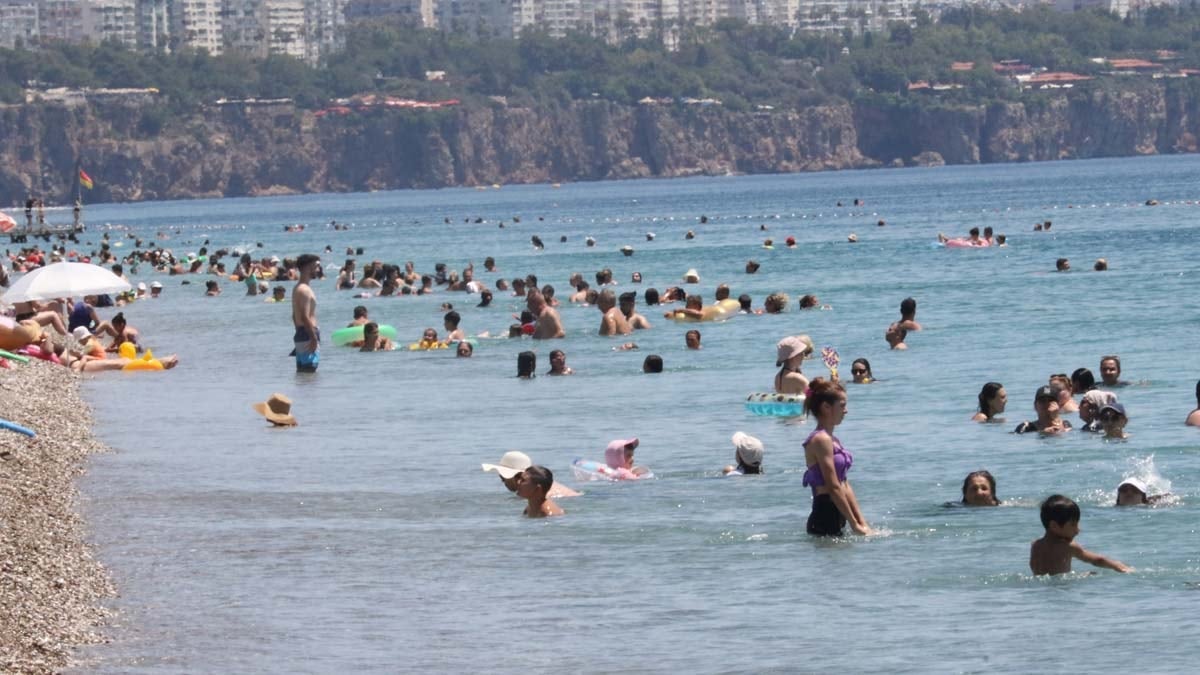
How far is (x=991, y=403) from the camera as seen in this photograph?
69.4ft

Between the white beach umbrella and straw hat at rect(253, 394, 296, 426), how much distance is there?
7599 mm

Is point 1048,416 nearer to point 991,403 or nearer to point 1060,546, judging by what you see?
point 991,403

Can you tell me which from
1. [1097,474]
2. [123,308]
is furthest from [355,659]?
[123,308]

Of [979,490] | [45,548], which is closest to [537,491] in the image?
[979,490]

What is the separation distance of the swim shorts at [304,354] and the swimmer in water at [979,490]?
1321 cm

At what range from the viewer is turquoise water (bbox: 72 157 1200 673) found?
487 inches

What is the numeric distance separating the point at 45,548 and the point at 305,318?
12.4 meters

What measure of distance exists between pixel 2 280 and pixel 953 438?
35.8 m

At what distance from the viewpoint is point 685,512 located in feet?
54.9

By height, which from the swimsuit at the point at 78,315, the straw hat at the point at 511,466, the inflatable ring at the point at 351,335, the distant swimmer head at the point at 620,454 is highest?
the straw hat at the point at 511,466

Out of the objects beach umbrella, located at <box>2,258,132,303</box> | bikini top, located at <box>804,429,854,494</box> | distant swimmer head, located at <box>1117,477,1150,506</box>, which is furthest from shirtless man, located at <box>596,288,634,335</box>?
bikini top, located at <box>804,429,854,494</box>

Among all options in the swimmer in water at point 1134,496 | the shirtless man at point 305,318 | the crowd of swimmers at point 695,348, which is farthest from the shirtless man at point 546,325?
the swimmer in water at point 1134,496

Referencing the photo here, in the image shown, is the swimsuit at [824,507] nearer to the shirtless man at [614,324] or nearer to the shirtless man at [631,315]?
the shirtless man at [614,324]

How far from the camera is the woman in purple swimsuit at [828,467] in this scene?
13688 millimetres
